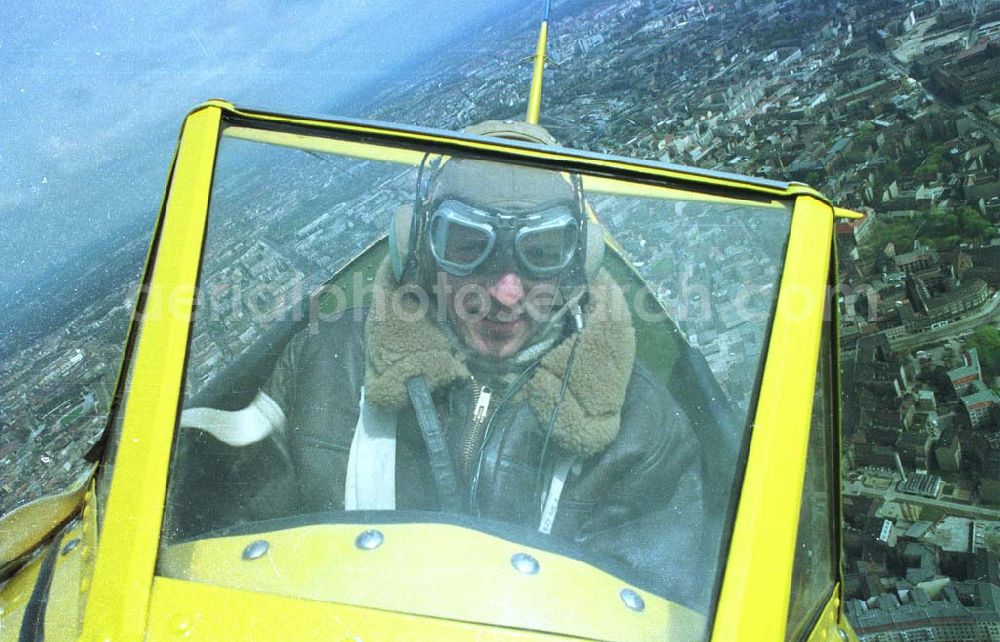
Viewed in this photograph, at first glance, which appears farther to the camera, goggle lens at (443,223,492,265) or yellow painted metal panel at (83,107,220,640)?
goggle lens at (443,223,492,265)

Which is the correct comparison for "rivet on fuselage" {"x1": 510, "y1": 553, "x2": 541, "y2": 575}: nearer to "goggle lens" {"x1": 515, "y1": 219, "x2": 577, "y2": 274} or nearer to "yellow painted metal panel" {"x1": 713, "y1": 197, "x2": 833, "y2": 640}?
"yellow painted metal panel" {"x1": 713, "y1": 197, "x2": 833, "y2": 640}

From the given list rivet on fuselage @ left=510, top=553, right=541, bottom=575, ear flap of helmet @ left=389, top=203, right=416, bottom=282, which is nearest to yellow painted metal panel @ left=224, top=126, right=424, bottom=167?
ear flap of helmet @ left=389, top=203, right=416, bottom=282

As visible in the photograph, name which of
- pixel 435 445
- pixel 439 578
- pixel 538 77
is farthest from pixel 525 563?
pixel 538 77

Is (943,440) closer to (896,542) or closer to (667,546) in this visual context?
(896,542)

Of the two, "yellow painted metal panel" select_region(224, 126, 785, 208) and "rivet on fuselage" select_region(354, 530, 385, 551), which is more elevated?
"yellow painted metal panel" select_region(224, 126, 785, 208)

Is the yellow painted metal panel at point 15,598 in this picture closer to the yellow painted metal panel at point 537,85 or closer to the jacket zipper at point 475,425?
the jacket zipper at point 475,425

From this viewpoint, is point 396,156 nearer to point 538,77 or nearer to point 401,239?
point 401,239
